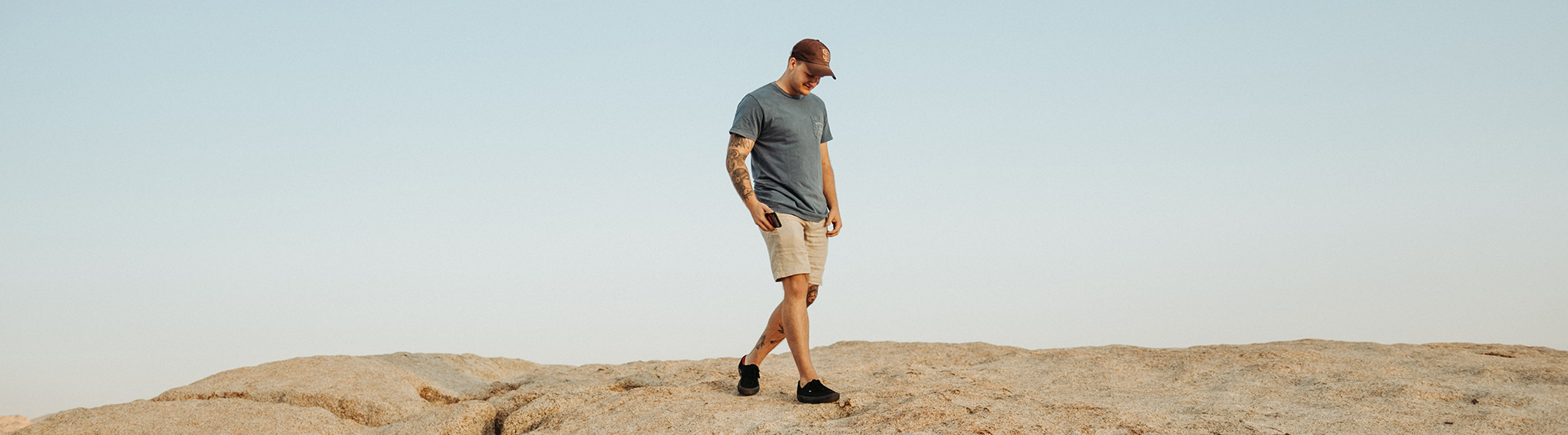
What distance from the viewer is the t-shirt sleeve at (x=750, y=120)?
401cm

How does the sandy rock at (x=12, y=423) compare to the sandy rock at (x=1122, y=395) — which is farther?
the sandy rock at (x=12, y=423)

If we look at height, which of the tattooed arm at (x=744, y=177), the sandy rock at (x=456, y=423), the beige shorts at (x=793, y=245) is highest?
the tattooed arm at (x=744, y=177)

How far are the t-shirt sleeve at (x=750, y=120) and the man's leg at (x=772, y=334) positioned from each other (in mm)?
714

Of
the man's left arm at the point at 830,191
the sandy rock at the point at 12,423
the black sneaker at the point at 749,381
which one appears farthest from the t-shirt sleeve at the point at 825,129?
the sandy rock at the point at 12,423

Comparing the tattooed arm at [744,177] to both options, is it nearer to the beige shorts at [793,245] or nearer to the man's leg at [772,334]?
the beige shorts at [793,245]

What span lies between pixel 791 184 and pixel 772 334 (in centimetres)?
70

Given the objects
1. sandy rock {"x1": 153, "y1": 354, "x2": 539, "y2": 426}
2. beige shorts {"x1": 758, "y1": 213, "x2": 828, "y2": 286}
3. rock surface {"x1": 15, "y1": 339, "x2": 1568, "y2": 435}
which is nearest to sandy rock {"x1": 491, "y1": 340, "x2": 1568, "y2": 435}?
rock surface {"x1": 15, "y1": 339, "x2": 1568, "y2": 435}

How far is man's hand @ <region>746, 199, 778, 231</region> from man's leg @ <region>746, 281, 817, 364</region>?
0.40 m

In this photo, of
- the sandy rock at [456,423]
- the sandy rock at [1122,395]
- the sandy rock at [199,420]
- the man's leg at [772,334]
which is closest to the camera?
the sandy rock at [1122,395]

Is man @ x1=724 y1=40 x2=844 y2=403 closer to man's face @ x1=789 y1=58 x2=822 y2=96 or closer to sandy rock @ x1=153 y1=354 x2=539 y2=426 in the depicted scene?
man's face @ x1=789 y1=58 x2=822 y2=96

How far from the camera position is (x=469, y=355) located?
323 inches

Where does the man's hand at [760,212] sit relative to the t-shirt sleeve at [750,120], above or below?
below

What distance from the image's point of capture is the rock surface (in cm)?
385

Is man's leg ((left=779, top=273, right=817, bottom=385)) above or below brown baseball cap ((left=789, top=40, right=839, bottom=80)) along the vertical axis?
below
